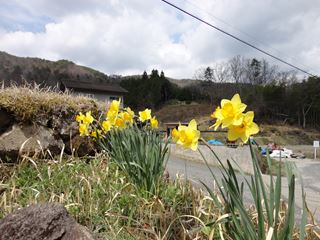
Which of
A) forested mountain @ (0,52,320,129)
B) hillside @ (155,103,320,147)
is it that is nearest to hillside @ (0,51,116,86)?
forested mountain @ (0,52,320,129)

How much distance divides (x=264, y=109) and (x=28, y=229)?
157ft

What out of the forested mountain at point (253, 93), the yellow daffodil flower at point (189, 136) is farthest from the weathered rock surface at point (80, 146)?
the forested mountain at point (253, 93)

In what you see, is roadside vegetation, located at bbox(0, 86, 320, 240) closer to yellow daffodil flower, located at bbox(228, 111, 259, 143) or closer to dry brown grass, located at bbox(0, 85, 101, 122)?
yellow daffodil flower, located at bbox(228, 111, 259, 143)

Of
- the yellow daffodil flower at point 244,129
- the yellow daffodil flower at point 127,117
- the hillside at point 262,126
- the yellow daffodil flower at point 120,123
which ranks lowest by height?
the hillside at point 262,126

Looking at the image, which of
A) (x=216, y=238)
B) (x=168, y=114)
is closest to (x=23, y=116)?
(x=216, y=238)

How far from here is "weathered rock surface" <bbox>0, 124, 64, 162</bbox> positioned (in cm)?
326

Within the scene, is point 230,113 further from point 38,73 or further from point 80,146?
point 38,73

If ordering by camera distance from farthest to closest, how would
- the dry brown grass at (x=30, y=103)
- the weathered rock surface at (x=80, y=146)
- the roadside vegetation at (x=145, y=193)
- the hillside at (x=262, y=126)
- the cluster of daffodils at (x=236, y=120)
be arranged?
the hillside at (x=262, y=126) → the weathered rock surface at (x=80, y=146) → the dry brown grass at (x=30, y=103) → the roadside vegetation at (x=145, y=193) → the cluster of daffodils at (x=236, y=120)

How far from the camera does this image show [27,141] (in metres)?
3.24

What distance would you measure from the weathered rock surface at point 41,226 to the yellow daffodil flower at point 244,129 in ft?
3.32

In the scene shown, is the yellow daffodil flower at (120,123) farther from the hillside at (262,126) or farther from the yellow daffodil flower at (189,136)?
the hillside at (262,126)

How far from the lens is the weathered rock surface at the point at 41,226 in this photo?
5.70ft

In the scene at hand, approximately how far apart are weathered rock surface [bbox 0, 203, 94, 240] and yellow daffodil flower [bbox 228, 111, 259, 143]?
1.01 meters

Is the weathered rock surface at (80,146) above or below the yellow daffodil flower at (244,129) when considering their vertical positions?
below
